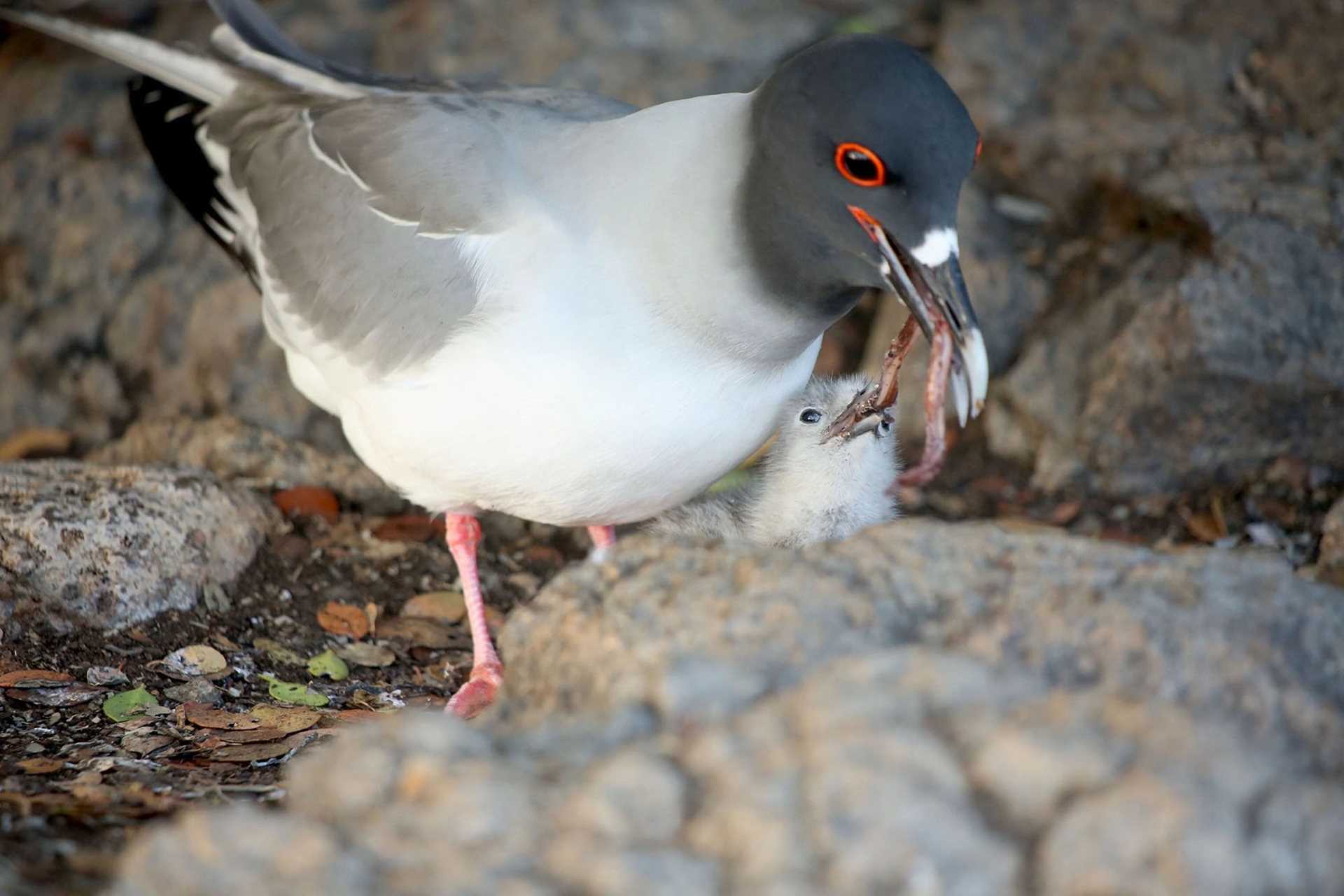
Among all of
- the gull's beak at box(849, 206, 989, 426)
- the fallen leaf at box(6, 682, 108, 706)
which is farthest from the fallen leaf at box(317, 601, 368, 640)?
the gull's beak at box(849, 206, 989, 426)

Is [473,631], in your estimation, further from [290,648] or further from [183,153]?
[183,153]

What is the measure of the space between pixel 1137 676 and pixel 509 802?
1.08 metres

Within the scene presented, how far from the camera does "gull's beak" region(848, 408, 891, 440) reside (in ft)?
13.1

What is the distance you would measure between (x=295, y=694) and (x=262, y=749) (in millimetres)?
406

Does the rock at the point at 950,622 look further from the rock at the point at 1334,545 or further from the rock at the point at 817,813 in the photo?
the rock at the point at 1334,545

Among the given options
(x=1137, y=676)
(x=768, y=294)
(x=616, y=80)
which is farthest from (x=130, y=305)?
(x=1137, y=676)

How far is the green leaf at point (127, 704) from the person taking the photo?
3.59m

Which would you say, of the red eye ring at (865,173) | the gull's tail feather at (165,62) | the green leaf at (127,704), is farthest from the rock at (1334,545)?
the gull's tail feather at (165,62)

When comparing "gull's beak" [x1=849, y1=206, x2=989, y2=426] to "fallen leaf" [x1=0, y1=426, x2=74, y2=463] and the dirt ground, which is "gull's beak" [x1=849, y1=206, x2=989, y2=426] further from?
"fallen leaf" [x1=0, y1=426, x2=74, y2=463]

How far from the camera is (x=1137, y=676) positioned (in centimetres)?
237

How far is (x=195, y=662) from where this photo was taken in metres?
3.92

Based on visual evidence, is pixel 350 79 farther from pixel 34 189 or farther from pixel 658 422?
pixel 34 189

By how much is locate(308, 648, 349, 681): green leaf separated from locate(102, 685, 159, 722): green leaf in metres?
0.47

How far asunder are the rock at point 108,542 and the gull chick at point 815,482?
146 centimetres
